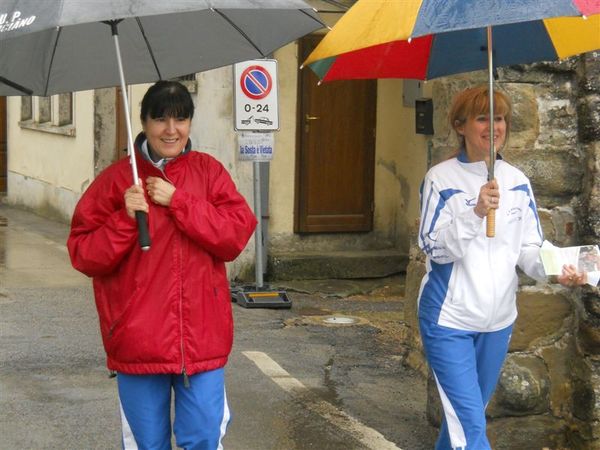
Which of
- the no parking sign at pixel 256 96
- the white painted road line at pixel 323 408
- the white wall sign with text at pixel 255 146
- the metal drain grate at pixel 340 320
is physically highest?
the no parking sign at pixel 256 96

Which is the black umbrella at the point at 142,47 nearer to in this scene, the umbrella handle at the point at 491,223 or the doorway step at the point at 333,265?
the umbrella handle at the point at 491,223

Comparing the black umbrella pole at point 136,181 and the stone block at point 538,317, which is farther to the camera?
the stone block at point 538,317

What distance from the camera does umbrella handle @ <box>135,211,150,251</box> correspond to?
4156 millimetres

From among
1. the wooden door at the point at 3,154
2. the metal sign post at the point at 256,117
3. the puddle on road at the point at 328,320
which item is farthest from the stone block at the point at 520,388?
the wooden door at the point at 3,154

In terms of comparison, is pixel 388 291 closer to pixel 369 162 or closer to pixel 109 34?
pixel 369 162

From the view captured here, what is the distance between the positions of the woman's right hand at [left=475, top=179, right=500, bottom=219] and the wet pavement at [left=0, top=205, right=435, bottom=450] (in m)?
2.11

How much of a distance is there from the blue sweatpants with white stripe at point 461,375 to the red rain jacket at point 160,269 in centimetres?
84

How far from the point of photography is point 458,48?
5.29 metres

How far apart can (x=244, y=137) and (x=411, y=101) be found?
2.14m

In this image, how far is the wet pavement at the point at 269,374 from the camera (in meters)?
6.39

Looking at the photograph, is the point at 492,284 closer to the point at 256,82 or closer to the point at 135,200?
the point at 135,200

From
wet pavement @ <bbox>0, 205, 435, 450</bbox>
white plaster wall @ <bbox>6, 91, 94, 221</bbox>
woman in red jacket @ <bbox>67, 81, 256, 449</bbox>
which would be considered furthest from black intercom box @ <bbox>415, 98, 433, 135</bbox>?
white plaster wall @ <bbox>6, 91, 94, 221</bbox>

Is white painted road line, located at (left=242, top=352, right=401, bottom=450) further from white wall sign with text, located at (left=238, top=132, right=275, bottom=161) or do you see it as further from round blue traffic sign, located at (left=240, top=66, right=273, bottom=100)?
round blue traffic sign, located at (left=240, top=66, right=273, bottom=100)

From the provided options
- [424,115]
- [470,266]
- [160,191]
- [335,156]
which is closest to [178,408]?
[160,191]
